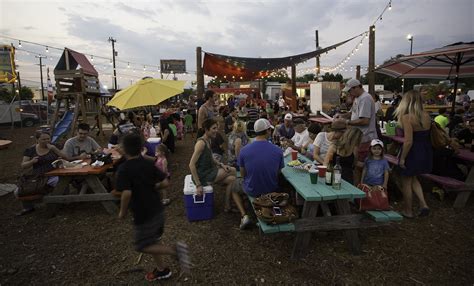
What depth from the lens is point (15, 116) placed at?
18.2 metres

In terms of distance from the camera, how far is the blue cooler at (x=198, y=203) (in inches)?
153

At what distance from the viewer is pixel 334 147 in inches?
146

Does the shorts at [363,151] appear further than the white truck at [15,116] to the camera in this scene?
No

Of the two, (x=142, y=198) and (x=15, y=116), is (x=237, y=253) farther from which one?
(x=15, y=116)

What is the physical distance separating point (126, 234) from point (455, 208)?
4.98 meters

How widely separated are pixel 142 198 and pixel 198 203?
1.49 metres

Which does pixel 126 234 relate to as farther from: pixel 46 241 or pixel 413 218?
pixel 413 218

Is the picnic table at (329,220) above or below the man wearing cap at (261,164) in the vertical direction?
below

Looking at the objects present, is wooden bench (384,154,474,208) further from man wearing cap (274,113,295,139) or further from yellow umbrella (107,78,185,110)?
yellow umbrella (107,78,185,110)

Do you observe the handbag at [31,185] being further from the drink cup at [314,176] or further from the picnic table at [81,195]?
the drink cup at [314,176]

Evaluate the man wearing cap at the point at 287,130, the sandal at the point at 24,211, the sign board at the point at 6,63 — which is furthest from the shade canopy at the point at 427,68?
the sign board at the point at 6,63

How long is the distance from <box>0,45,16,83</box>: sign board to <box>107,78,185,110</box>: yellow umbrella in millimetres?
16507

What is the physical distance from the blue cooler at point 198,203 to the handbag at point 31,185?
8.15 feet

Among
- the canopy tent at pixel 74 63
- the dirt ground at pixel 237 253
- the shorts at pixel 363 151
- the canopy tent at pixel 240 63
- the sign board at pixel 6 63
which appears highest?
the sign board at pixel 6 63
